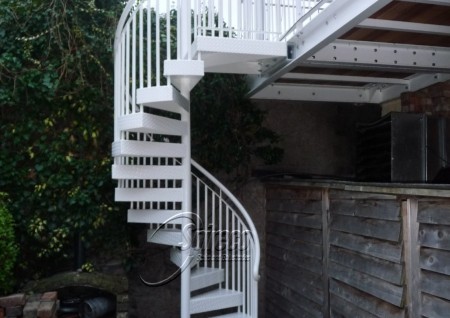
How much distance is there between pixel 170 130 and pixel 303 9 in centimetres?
155

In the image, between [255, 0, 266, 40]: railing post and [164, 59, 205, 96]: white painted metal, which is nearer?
[164, 59, 205, 96]: white painted metal

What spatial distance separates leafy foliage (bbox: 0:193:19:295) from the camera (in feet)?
11.9

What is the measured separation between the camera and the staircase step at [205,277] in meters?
3.88

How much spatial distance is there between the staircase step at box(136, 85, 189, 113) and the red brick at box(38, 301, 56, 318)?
5.80 ft

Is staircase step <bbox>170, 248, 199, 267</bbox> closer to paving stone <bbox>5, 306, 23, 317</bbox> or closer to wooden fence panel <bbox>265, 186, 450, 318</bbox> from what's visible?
wooden fence panel <bbox>265, 186, 450, 318</bbox>

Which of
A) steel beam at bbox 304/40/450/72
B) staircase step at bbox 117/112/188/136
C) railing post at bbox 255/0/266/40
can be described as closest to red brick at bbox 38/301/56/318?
staircase step at bbox 117/112/188/136

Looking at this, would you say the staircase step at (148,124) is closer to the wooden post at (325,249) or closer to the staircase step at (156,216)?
the staircase step at (156,216)

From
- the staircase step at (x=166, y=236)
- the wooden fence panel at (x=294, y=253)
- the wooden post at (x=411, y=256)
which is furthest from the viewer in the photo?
the wooden fence panel at (x=294, y=253)

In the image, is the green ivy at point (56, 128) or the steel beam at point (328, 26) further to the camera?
the green ivy at point (56, 128)

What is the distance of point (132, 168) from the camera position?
3.77m

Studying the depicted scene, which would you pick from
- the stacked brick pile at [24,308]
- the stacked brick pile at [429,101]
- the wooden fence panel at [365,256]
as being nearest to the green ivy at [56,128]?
the stacked brick pile at [24,308]

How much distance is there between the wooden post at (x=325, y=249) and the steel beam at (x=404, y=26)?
4.77 feet

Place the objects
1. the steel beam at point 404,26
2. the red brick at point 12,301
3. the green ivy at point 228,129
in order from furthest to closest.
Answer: the green ivy at point 228,129 < the red brick at point 12,301 < the steel beam at point 404,26

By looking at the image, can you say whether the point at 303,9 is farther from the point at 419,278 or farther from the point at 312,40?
the point at 419,278
